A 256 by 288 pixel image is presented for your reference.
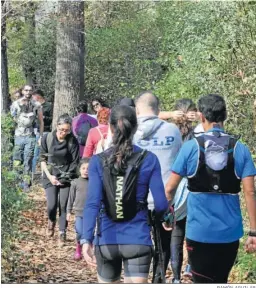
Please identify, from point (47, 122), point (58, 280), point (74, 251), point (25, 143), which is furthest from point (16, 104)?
point (58, 280)

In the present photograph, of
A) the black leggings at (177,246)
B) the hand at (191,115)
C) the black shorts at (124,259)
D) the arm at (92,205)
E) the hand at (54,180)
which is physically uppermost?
the hand at (191,115)

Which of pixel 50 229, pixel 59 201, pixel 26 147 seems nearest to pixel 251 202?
pixel 59 201

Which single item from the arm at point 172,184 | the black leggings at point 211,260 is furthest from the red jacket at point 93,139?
the black leggings at point 211,260

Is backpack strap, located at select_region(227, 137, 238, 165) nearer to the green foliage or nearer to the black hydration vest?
the black hydration vest

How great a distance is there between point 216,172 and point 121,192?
2.65 ft

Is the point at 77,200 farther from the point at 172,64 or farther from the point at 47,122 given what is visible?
the point at 172,64

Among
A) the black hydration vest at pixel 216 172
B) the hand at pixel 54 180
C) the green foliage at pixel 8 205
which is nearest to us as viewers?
the black hydration vest at pixel 216 172

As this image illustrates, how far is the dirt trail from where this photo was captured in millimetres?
7141

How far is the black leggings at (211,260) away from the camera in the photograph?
17.1 feet

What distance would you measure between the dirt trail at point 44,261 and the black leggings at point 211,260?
2099 millimetres

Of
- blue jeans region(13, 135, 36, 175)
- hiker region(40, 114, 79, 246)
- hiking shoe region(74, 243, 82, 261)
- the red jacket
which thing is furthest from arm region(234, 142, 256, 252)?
blue jeans region(13, 135, 36, 175)

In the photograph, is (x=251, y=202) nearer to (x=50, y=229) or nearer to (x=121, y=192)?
(x=121, y=192)

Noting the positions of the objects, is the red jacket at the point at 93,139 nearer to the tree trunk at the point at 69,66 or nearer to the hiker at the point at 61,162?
the hiker at the point at 61,162

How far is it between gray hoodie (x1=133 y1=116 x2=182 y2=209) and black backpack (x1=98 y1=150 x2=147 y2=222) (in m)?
1.27
